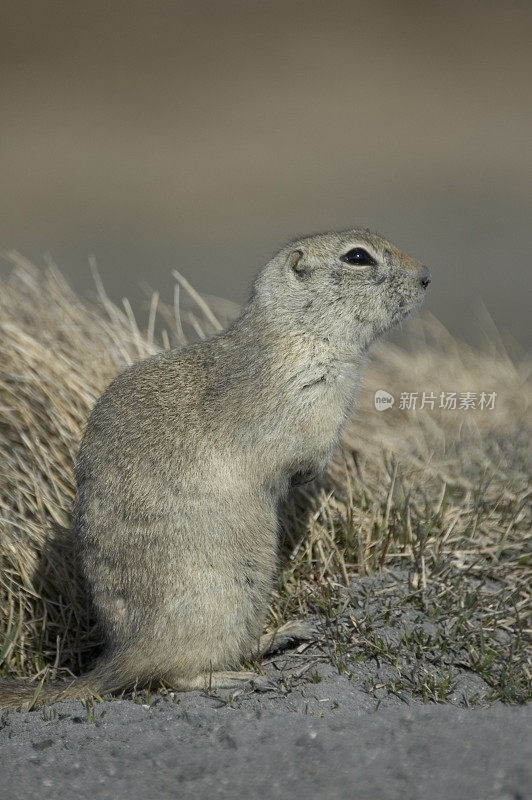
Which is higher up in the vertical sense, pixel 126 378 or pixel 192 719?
pixel 126 378

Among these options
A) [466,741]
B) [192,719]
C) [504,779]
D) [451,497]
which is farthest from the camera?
[451,497]

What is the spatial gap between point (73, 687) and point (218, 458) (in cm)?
107

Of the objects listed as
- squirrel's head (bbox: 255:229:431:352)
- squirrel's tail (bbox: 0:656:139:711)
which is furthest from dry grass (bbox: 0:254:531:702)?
squirrel's head (bbox: 255:229:431:352)

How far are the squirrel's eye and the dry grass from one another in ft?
3.39

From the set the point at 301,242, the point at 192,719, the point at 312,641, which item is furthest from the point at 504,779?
the point at 301,242

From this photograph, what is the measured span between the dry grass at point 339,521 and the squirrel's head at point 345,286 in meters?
0.83

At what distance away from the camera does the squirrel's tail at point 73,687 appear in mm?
3648

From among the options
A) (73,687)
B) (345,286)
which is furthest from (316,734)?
(345,286)

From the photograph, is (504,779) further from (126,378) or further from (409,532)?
(126,378)

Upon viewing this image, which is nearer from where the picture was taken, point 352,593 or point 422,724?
point 422,724

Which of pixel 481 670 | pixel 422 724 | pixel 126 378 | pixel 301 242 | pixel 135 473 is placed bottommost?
pixel 481 670

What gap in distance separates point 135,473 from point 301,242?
137cm

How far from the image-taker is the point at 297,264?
172 inches

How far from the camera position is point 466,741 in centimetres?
285
